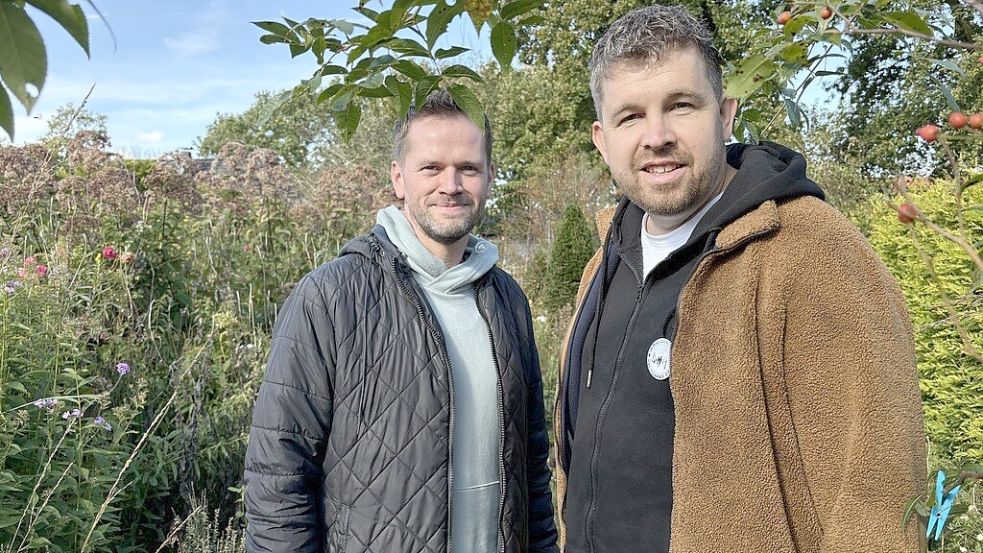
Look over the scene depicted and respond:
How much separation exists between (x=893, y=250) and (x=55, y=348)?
5.25 m

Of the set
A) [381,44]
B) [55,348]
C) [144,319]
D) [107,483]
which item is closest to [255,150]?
[144,319]

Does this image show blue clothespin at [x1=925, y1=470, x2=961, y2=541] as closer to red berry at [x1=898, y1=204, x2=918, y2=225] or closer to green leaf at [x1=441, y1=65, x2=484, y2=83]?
red berry at [x1=898, y1=204, x2=918, y2=225]

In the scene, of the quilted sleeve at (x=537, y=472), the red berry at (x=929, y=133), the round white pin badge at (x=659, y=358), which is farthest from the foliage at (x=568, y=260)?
the red berry at (x=929, y=133)

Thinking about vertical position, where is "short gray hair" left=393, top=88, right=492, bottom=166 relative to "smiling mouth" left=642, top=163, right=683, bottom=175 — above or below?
above

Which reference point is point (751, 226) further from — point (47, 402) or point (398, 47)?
point (47, 402)

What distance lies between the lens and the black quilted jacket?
1740 mm

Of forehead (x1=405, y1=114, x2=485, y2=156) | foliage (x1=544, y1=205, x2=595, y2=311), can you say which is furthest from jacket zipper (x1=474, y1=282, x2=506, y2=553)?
foliage (x1=544, y1=205, x2=595, y2=311)

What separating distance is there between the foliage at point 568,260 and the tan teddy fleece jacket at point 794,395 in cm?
885

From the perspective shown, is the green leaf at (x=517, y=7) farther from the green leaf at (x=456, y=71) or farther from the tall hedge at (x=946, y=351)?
the tall hedge at (x=946, y=351)

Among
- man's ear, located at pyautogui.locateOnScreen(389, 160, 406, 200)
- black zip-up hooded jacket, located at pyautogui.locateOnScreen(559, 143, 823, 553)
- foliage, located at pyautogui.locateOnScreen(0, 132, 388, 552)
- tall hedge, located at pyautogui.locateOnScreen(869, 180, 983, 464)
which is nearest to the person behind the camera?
black zip-up hooded jacket, located at pyautogui.locateOnScreen(559, 143, 823, 553)

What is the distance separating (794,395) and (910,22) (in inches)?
24.0

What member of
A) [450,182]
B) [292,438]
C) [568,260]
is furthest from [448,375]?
[568,260]

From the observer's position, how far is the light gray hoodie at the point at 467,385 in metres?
1.89

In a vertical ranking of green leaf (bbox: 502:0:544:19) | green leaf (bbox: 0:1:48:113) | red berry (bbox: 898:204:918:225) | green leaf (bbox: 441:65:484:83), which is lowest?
red berry (bbox: 898:204:918:225)
